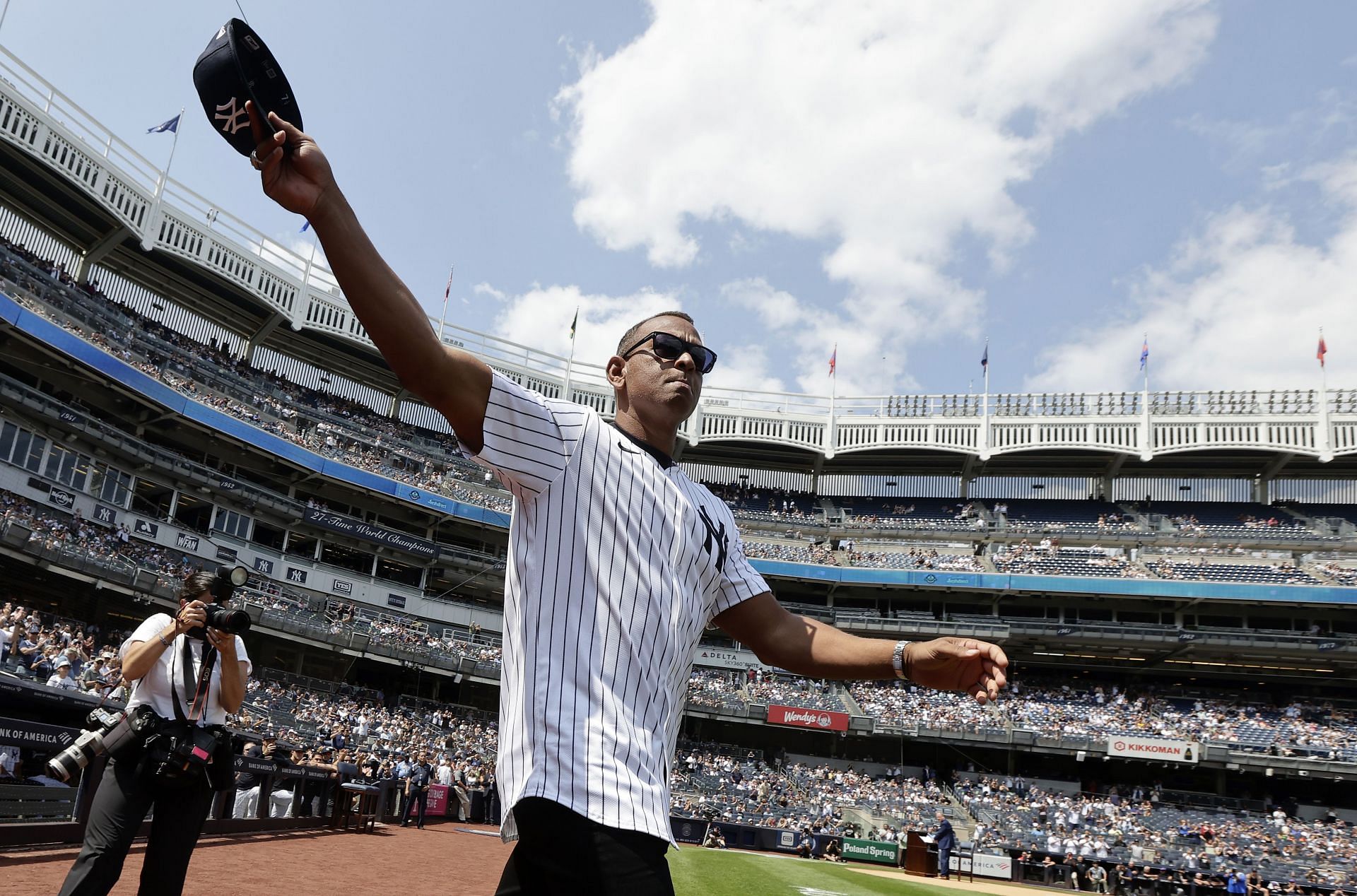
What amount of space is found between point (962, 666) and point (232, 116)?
2319 millimetres

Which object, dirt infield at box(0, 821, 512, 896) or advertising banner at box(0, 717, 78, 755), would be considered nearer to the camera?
dirt infield at box(0, 821, 512, 896)

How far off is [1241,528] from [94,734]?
50.0 m

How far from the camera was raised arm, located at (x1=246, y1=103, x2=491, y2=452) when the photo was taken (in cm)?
174

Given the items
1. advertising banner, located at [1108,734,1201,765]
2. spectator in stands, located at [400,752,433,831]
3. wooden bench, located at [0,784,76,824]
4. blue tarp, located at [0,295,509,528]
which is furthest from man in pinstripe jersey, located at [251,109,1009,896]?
advertising banner, located at [1108,734,1201,765]

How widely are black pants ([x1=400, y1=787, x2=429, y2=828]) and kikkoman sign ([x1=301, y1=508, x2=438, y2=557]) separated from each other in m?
22.0

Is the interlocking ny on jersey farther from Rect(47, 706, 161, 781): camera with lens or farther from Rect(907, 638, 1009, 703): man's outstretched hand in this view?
Rect(47, 706, 161, 781): camera with lens

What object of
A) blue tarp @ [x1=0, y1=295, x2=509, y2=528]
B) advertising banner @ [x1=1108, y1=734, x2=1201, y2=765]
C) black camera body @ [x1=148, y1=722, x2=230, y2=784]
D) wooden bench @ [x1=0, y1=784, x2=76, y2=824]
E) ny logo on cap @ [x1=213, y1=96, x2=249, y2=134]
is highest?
blue tarp @ [x1=0, y1=295, x2=509, y2=528]

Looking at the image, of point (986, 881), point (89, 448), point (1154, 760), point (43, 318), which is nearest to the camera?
point (986, 881)

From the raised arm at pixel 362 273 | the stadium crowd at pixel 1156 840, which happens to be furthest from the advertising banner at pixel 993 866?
the raised arm at pixel 362 273

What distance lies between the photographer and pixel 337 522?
Result: 39875mm

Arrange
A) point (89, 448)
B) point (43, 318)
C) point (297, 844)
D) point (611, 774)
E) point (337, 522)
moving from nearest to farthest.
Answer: point (611, 774) → point (297, 844) → point (43, 318) → point (89, 448) → point (337, 522)

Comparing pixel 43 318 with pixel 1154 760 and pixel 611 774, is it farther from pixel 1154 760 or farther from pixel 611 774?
pixel 1154 760

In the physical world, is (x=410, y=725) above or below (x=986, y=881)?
above

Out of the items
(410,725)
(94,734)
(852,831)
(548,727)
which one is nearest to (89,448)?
(410,725)
